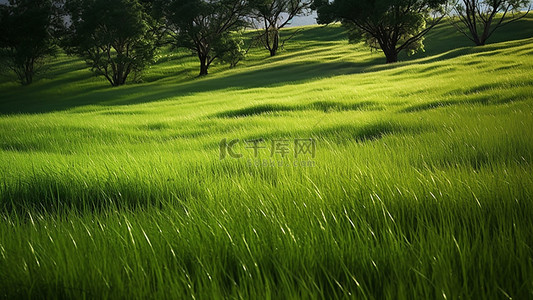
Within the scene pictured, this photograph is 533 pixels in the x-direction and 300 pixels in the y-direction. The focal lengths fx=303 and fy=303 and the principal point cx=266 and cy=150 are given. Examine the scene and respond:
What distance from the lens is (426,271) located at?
103cm

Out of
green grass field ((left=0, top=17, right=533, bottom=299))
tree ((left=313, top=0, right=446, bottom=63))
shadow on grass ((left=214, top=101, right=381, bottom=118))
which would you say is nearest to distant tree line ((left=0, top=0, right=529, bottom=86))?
tree ((left=313, top=0, right=446, bottom=63))

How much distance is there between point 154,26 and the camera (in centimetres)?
4041

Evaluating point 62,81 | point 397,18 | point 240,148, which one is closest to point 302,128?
point 240,148

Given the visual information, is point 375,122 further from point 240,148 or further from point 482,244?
point 482,244

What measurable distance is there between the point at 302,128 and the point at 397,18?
3039 cm

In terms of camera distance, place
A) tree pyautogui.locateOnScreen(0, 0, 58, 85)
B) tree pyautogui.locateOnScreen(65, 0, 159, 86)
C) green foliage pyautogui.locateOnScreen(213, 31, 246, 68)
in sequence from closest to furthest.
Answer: tree pyautogui.locateOnScreen(65, 0, 159, 86), tree pyautogui.locateOnScreen(0, 0, 58, 85), green foliage pyautogui.locateOnScreen(213, 31, 246, 68)

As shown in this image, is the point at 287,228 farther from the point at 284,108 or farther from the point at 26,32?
the point at 26,32

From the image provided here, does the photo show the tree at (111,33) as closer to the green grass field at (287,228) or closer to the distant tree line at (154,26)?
the distant tree line at (154,26)

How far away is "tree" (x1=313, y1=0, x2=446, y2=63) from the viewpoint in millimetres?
29559

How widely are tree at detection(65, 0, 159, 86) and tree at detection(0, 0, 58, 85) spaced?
3.49 meters

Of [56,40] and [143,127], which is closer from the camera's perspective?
[143,127]

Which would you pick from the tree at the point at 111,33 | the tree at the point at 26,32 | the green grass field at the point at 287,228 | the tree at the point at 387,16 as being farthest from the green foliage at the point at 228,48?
the green grass field at the point at 287,228

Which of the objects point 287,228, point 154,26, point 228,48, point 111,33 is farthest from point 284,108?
point 154,26

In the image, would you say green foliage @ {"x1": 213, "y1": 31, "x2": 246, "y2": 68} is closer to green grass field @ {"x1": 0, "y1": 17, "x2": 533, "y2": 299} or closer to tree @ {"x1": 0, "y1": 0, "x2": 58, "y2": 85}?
tree @ {"x1": 0, "y1": 0, "x2": 58, "y2": 85}
